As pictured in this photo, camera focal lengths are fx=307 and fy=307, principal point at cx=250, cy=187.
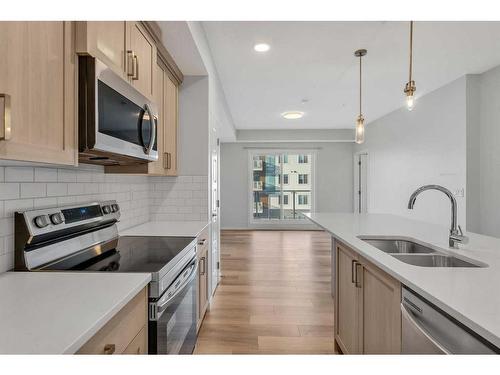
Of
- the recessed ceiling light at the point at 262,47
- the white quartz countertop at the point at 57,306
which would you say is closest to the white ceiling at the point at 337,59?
the recessed ceiling light at the point at 262,47

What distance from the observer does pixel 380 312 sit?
136 cm

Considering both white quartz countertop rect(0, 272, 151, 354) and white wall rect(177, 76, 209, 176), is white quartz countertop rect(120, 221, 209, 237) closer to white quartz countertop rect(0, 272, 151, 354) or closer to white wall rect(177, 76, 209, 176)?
white wall rect(177, 76, 209, 176)

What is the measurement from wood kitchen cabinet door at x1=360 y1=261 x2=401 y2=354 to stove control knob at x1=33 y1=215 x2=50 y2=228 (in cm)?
149

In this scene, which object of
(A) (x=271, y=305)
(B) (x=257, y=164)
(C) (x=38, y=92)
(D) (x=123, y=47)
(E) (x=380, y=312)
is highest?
(D) (x=123, y=47)

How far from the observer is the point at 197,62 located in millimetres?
2543

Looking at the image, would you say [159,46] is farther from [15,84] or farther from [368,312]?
[368,312]

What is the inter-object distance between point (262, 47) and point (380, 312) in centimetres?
251

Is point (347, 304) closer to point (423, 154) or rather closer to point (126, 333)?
point (126, 333)

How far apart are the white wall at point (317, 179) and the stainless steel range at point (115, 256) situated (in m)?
5.81

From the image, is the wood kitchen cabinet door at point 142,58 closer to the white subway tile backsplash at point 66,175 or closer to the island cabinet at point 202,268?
the white subway tile backsplash at point 66,175

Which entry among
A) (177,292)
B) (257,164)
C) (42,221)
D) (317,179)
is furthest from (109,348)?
(317,179)

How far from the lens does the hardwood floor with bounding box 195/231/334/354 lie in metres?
2.25

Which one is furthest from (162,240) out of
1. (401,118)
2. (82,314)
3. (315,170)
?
(315,170)

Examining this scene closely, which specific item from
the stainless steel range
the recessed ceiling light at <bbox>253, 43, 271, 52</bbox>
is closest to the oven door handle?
the stainless steel range
